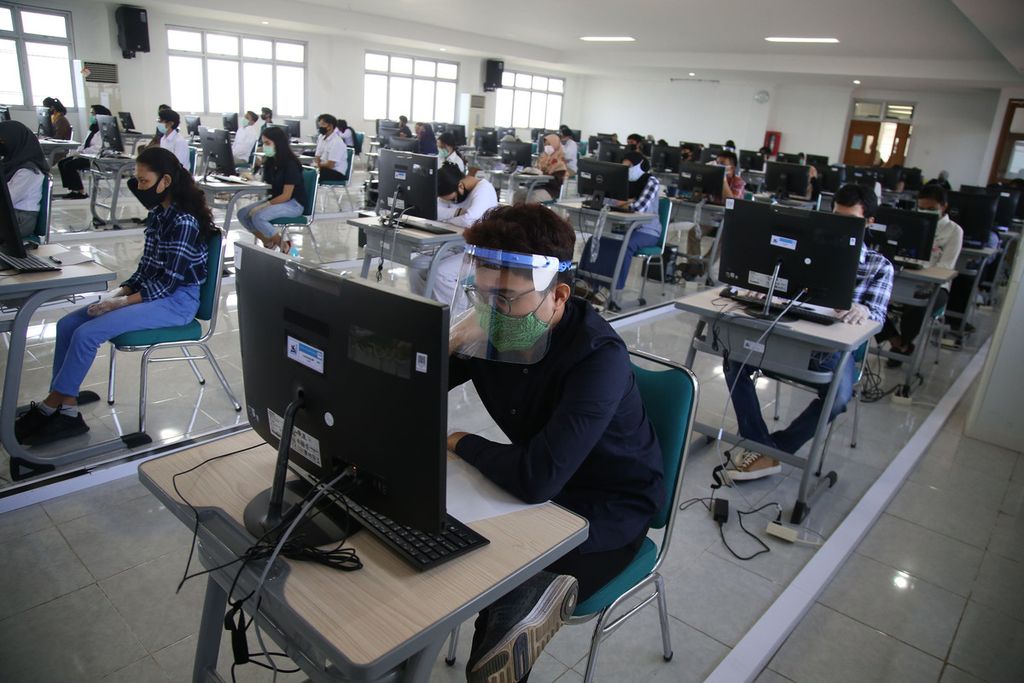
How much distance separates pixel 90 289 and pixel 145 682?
1.45 meters

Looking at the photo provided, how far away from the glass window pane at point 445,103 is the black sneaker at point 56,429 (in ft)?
53.5

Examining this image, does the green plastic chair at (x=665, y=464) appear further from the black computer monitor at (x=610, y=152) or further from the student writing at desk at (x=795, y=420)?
the black computer monitor at (x=610, y=152)

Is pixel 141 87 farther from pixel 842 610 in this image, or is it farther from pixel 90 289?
pixel 842 610

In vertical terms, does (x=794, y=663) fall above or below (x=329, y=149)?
below

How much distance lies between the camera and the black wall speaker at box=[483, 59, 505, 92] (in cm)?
1780

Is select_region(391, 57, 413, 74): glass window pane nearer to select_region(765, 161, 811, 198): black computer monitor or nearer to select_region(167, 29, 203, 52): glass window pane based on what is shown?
select_region(167, 29, 203, 52): glass window pane

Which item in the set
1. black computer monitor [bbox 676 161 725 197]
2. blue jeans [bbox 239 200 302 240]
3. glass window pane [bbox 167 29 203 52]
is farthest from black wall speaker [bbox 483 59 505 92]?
blue jeans [bbox 239 200 302 240]

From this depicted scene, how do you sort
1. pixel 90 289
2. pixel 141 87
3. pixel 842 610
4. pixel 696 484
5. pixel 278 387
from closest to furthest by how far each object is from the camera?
pixel 278 387, pixel 842 610, pixel 90 289, pixel 696 484, pixel 141 87

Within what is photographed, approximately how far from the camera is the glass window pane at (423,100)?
17.2 metres

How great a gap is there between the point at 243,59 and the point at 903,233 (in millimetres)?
13803

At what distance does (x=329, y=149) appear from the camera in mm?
7902

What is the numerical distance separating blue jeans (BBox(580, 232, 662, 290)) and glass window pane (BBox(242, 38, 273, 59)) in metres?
11.7

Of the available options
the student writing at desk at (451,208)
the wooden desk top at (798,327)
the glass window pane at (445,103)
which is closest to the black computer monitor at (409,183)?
the student writing at desk at (451,208)

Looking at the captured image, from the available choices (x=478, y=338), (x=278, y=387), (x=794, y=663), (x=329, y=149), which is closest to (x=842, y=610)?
(x=794, y=663)
